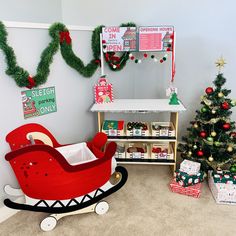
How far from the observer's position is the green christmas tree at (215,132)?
2.15 m

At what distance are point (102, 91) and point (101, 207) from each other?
1.12 meters

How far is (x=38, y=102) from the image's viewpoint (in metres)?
1.95

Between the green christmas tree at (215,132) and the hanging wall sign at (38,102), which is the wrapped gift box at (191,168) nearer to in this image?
the green christmas tree at (215,132)

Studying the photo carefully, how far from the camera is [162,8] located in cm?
261

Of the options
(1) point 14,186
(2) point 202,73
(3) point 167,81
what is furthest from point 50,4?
(1) point 14,186

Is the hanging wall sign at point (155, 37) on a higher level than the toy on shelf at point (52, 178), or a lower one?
higher

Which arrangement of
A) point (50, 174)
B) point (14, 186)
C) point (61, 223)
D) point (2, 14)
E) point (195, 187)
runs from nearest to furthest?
point (50, 174)
point (61, 223)
point (14, 186)
point (195, 187)
point (2, 14)

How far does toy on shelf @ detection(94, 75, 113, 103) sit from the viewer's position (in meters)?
2.38

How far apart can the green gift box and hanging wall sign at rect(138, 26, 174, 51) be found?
50.8 inches

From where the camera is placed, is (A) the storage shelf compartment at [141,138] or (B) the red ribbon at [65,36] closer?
(B) the red ribbon at [65,36]

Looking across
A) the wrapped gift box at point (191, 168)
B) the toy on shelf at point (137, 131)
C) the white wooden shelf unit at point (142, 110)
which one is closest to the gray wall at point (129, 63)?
the white wooden shelf unit at point (142, 110)

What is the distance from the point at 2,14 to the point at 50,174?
1768 millimetres

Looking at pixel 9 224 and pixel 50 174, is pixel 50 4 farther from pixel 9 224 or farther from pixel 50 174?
pixel 9 224

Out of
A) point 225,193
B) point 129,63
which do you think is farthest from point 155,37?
point 225,193
